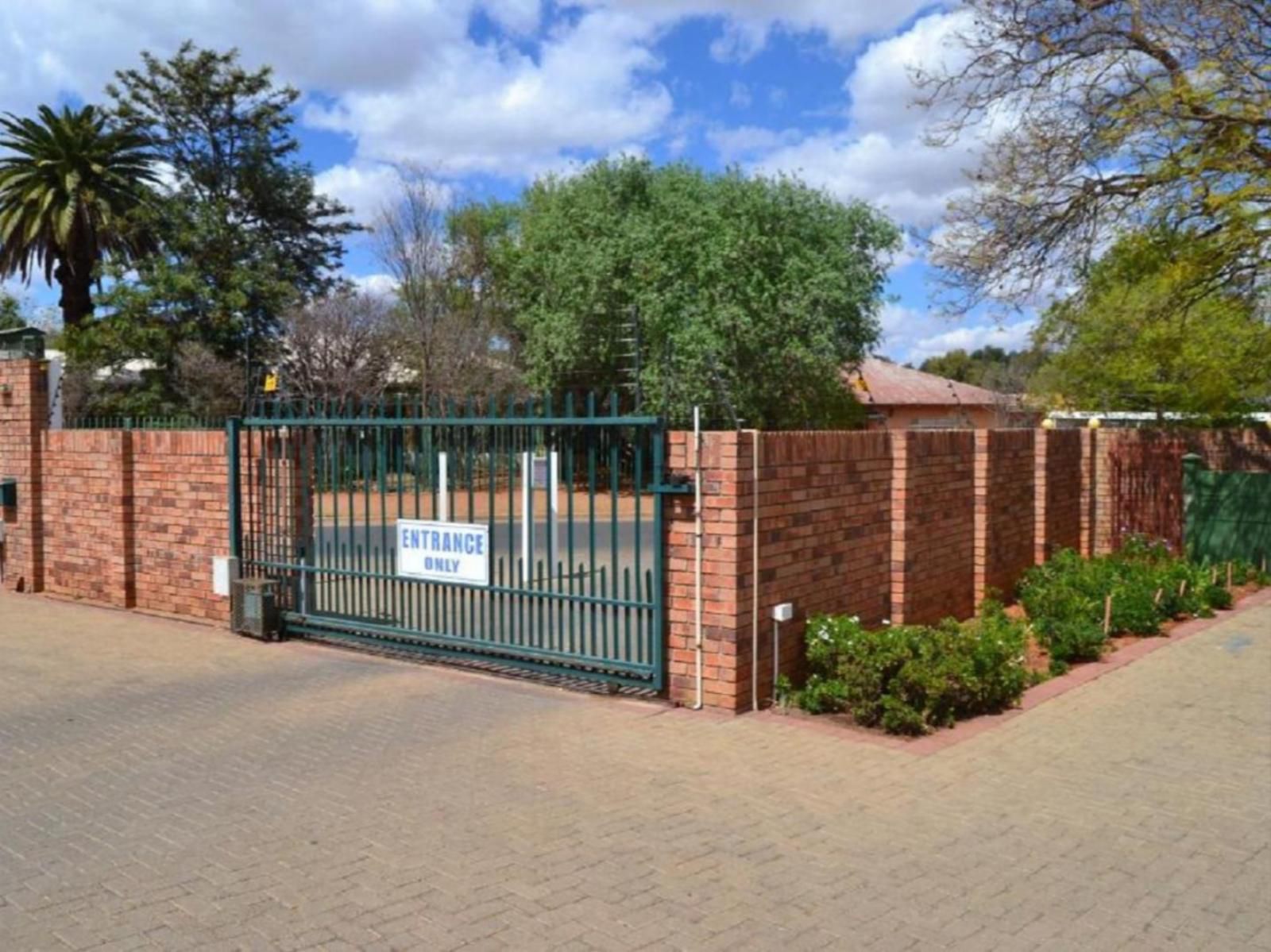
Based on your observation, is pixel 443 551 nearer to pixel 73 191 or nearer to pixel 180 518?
pixel 180 518

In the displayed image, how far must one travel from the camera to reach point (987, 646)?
7.47 metres

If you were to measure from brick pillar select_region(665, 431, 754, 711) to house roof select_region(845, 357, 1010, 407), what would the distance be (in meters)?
39.3

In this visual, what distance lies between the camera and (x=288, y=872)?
4676 mm

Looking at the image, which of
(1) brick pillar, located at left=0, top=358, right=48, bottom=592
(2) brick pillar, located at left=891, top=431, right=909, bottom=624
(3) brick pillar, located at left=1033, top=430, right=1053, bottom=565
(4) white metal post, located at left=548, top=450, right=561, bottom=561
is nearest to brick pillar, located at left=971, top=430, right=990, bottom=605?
(3) brick pillar, located at left=1033, top=430, right=1053, bottom=565

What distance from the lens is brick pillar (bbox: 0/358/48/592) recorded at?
1232 cm

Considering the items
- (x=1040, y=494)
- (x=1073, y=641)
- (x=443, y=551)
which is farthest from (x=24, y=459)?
(x=1040, y=494)

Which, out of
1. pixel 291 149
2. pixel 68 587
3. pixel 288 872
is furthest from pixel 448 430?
pixel 291 149

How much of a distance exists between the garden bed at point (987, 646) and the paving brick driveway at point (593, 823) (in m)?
0.34

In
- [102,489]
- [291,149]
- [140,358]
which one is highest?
[291,149]

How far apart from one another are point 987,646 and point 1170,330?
11.2 meters

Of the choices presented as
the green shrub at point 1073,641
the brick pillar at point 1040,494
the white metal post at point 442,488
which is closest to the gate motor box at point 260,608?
the white metal post at point 442,488

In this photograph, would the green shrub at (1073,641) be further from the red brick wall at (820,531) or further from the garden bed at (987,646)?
the red brick wall at (820,531)

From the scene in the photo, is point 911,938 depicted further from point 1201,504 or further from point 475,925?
point 1201,504

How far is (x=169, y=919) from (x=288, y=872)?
54 cm
